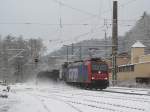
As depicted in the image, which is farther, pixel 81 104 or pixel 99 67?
pixel 99 67

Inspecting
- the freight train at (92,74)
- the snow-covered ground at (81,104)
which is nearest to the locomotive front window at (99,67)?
the freight train at (92,74)

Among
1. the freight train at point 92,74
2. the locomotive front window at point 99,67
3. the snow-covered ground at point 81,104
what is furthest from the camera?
the locomotive front window at point 99,67

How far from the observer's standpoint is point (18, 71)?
10369cm

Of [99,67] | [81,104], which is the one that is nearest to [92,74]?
[99,67]

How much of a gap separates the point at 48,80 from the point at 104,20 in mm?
30113

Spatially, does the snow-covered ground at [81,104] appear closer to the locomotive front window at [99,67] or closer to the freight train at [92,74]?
the freight train at [92,74]

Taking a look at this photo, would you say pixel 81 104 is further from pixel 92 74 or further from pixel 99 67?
pixel 99 67

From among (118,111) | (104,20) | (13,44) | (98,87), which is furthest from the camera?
(13,44)

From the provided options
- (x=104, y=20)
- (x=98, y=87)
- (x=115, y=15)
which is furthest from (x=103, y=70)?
(x=115, y=15)

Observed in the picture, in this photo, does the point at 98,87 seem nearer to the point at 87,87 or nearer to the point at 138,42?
the point at 87,87

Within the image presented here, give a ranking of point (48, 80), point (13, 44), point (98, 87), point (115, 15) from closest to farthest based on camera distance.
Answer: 1. point (98, 87)
2. point (115, 15)
3. point (48, 80)
4. point (13, 44)

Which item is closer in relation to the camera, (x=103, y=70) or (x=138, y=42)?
(x=103, y=70)

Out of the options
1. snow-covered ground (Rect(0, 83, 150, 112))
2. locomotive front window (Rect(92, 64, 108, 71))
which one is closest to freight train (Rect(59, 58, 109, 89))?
locomotive front window (Rect(92, 64, 108, 71))

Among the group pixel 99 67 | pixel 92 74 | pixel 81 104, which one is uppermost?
pixel 99 67
